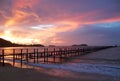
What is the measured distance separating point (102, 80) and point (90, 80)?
731 mm

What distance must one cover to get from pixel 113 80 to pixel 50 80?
12.0ft

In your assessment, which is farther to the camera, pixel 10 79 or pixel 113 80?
pixel 113 80

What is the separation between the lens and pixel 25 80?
32.2 ft

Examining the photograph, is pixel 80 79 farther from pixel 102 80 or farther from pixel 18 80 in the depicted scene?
pixel 18 80

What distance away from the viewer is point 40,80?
32.7ft

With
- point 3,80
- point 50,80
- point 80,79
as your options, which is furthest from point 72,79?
point 3,80

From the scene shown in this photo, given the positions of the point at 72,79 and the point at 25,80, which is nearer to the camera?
the point at 25,80

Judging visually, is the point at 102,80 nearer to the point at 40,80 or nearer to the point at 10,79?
the point at 40,80

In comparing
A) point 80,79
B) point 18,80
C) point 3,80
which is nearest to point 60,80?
point 80,79

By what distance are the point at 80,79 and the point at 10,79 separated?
4000mm

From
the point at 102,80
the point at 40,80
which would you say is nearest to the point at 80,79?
the point at 102,80

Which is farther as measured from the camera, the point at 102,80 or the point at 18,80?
the point at 102,80

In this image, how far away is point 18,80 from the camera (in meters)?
9.78

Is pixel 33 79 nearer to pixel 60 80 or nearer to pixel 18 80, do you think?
pixel 18 80
